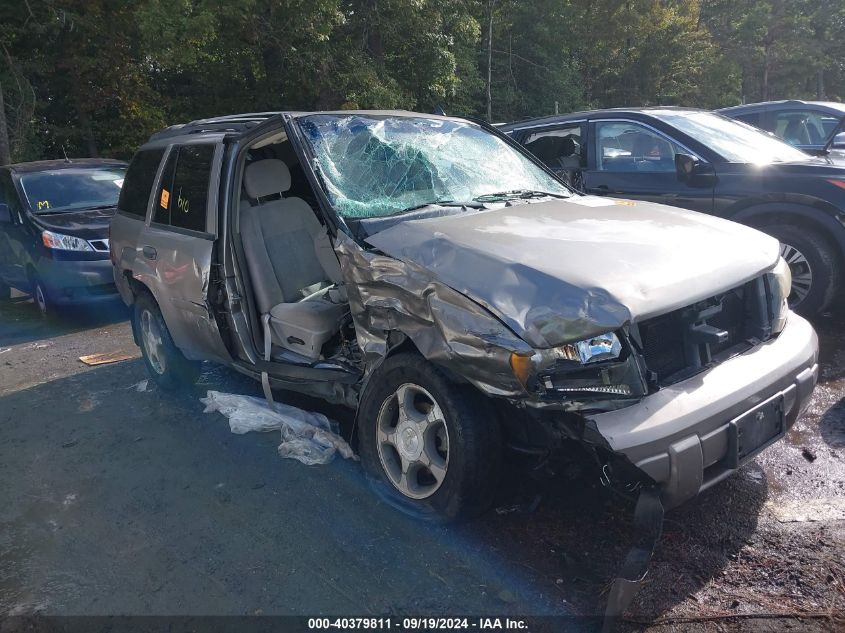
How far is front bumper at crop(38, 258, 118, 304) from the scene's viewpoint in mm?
7309

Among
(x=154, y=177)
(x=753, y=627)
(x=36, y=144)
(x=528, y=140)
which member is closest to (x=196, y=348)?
(x=154, y=177)

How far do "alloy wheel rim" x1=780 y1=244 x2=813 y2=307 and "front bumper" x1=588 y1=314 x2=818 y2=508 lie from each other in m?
2.86

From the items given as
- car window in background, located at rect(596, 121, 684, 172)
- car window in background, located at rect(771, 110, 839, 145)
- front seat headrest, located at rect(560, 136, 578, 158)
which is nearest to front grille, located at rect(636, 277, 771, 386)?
car window in background, located at rect(596, 121, 684, 172)

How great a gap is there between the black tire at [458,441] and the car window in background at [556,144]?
421 centimetres

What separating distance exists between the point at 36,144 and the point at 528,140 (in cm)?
1494

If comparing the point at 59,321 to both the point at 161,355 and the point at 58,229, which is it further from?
the point at 161,355

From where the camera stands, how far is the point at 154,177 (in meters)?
4.85

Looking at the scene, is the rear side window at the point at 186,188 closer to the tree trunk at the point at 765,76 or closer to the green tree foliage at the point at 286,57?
the green tree foliage at the point at 286,57

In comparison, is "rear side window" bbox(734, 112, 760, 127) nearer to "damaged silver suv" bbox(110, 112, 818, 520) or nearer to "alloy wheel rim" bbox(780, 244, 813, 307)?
"alloy wheel rim" bbox(780, 244, 813, 307)

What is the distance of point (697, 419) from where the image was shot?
2471mm

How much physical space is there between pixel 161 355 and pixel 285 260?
1523mm

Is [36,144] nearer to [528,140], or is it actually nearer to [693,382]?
[528,140]

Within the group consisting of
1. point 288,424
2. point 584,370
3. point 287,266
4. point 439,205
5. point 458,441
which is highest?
point 439,205

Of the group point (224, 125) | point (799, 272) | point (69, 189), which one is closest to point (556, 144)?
point (799, 272)
